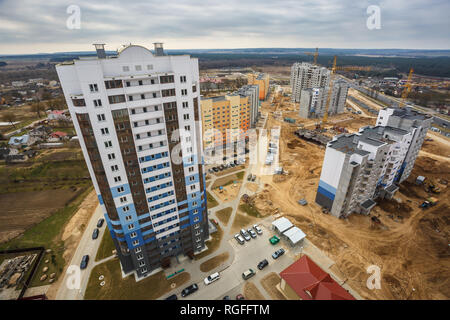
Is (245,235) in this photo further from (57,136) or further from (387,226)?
(57,136)

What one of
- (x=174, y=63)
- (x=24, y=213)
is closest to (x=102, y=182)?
(x=174, y=63)

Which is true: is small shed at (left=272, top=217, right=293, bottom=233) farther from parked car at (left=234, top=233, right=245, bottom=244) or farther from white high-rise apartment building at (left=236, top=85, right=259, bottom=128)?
white high-rise apartment building at (left=236, top=85, right=259, bottom=128)

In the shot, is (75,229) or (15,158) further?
(15,158)

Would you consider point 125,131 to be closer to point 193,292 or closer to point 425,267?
point 193,292

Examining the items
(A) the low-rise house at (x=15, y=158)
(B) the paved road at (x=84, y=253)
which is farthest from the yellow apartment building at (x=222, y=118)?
(A) the low-rise house at (x=15, y=158)

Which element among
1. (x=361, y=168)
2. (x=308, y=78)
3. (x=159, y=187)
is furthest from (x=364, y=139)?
(x=308, y=78)

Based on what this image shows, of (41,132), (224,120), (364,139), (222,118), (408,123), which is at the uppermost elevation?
(408,123)
